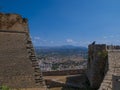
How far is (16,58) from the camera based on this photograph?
16.7 m

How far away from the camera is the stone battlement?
68.8 ft

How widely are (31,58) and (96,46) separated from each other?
7496 millimetres

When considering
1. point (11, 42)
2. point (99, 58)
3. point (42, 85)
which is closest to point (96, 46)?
point (99, 58)

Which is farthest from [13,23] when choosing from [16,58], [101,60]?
[101,60]

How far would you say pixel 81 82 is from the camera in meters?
24.5

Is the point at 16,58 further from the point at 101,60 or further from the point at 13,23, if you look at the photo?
the point at 101,60

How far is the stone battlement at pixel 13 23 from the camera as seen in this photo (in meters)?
21.0

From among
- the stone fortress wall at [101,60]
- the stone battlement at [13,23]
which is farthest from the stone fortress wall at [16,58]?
the stone fortress wall at [101,60]

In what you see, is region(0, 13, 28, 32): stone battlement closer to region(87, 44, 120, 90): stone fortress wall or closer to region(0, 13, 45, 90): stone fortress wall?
region(0, 13, 45, 90): stone fortress wall

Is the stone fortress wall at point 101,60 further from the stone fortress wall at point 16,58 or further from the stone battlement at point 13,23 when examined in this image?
the stone battlement at point 13,23

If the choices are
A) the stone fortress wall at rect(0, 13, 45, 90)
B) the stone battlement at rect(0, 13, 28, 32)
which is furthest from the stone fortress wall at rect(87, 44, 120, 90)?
the stone battlement at rect(0, 13, 28, 32)

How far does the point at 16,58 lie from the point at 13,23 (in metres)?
5.21

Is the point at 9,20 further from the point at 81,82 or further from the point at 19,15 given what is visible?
the point at 81,82

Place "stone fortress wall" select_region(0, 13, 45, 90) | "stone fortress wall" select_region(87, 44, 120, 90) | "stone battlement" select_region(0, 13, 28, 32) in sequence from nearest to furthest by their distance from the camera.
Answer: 1. "stone fortress wall" select_region(0, 13, 45, 90)
2. "stone fortress wall" select_region(87, 44, 120, 90)
3. "stone battlement" select_region(0, 13, 28, 32)
